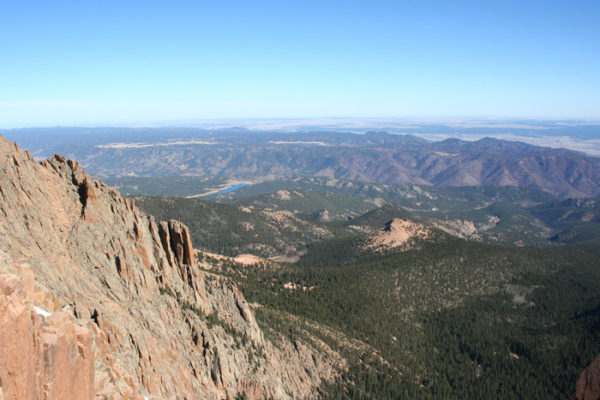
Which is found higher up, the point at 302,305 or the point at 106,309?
the point at 106,309

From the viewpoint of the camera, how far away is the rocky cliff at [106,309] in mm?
24641

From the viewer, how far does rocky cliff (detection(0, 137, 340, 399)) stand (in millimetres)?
24641

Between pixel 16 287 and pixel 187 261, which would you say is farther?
pixel 187 261

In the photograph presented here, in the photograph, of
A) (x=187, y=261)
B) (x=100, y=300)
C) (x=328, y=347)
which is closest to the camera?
(x=100, y=300)

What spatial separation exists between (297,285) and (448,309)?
46.3 meters

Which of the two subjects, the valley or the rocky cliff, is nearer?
the rocky cliff

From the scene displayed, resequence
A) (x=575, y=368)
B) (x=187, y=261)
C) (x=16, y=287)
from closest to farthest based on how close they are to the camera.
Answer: (x=16, y=287) < (x=187, y=261) < (x=575, y=368)

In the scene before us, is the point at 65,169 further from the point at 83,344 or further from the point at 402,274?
the point at 402,274

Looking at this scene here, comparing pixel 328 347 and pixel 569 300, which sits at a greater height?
pixel 328 347

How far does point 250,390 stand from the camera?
55.7m

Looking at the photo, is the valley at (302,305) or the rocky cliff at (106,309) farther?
the valley at (302,305)

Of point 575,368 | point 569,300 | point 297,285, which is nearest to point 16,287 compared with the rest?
point 297,285

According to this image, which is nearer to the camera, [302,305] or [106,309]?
[106,309]

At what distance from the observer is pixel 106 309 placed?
41.2 metres
